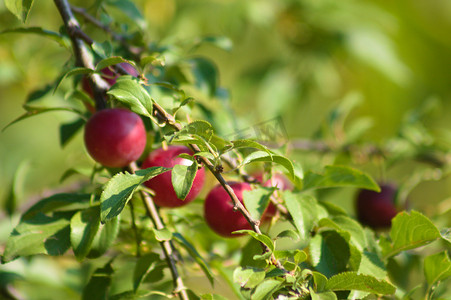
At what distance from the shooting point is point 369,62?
1.57m

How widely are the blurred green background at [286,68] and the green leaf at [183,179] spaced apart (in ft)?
1.19

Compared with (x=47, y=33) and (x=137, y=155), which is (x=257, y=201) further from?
(x=47, y=33)

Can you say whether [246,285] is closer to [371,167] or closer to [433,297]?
[433,297]

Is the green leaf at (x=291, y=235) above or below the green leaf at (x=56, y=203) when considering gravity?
below

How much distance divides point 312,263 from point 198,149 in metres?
0.19

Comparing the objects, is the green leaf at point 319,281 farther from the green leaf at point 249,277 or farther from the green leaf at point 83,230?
the green leaf at point 83,230

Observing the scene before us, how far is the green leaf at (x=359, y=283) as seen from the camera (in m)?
0.51

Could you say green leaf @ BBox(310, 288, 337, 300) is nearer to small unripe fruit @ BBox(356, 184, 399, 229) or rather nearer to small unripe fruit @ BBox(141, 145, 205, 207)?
small unripe fruit @ BBox(141, 145, 205, 207)

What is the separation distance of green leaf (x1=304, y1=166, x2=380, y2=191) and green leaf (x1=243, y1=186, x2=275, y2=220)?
0.09m

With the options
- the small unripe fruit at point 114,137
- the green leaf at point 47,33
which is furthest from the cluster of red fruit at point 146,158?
the green leaf at point 47,33

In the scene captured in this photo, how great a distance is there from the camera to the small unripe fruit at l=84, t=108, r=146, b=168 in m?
0.60

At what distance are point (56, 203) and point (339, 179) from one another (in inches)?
14.2

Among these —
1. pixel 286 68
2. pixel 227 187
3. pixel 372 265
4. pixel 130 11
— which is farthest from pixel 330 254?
pixel 286 68

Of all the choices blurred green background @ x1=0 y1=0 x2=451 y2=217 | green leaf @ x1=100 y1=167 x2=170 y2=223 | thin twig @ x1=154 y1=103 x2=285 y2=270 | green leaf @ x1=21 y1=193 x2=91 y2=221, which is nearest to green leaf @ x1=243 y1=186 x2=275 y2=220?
thin twig @ x1=154 y1=103 x2=285 y2=270
